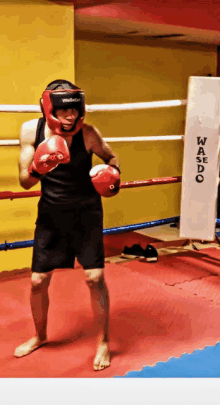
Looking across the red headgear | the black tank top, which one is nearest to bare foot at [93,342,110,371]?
the black tank top

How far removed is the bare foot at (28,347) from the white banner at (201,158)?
134cm

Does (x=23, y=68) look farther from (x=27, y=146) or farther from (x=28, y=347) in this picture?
(x=28, y=347)

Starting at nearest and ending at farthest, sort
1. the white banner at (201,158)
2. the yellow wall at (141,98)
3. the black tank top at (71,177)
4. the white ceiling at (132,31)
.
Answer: the black tank top at (71,177) < the white banner at (201,158) < the white ceiling at (132,31) < the yellow wall at (141,98)

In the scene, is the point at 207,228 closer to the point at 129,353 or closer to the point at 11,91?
the point at 129,353

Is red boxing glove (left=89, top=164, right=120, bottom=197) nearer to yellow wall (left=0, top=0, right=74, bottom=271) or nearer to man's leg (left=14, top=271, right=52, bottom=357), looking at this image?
man's leg (left=14, top=271, right=52, bottom=357)

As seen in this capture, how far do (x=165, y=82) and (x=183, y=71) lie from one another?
0.29m

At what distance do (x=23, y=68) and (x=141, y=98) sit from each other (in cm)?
182

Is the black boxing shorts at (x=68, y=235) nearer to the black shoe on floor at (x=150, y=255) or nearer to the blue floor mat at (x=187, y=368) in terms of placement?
the blue floor mat at (x=187, y=368)

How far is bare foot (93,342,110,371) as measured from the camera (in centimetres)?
176

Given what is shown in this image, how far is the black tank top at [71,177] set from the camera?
1.76m

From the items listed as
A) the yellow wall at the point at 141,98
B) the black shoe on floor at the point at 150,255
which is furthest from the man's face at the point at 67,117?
the yellow wall at the point at 141,98

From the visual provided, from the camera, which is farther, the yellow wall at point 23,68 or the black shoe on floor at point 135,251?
the black shoe on floor at point 135,251

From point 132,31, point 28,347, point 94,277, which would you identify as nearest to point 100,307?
point 94,277
